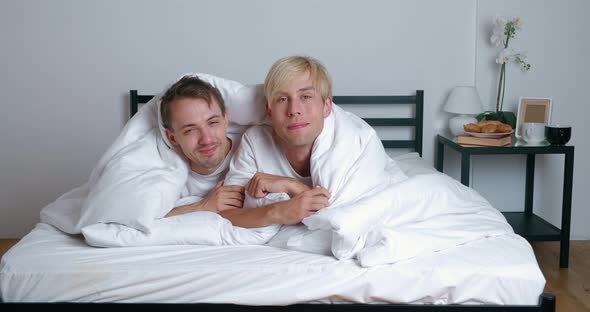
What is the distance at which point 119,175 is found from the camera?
6.48 ft

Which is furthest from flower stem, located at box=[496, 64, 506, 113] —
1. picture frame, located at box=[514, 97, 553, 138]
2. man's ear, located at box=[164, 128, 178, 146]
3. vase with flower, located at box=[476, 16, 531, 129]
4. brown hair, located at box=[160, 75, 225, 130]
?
man's ear, located at box=[164, 128, 178, 146]

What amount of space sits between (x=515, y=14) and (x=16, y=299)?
8.67ft

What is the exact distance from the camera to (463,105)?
3080 millimetres

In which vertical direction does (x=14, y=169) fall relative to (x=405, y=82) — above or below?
below

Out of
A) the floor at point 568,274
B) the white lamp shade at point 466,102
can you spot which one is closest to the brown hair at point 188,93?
the white lamp shade at point 466,102

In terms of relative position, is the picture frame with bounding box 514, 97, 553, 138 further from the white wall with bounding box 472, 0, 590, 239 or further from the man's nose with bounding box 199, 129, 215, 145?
the man's nose with bounding box 199, 129, 215, 145

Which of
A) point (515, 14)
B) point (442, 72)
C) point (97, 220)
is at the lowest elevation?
point (97, 220)

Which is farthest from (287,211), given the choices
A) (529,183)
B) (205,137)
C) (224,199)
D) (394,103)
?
(529,183)

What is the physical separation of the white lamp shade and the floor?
30.4 inches

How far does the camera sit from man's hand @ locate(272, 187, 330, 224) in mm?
1797

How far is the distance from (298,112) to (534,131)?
1488mm

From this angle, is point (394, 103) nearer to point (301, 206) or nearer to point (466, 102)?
point (466, 102)

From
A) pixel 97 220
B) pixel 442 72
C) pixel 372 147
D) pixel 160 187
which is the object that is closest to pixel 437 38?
pixel 442 72

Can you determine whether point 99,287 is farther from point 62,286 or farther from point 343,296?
point 343,296
